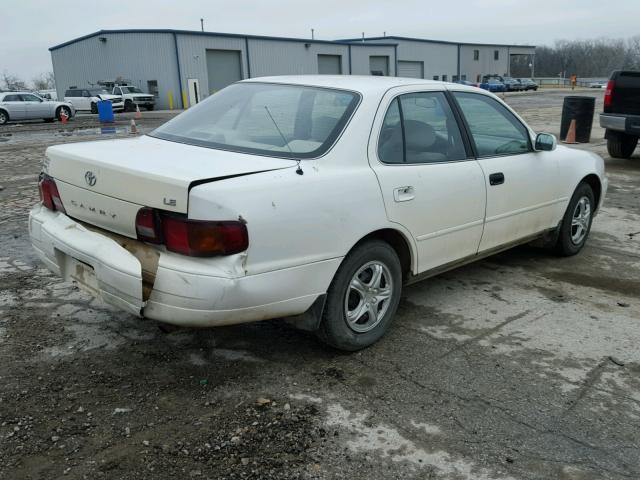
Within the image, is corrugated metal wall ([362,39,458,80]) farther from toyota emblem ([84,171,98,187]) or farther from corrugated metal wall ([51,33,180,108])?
toyota emblem ([84,171,98,187])

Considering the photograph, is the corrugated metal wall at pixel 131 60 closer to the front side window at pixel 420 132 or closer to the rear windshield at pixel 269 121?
the rear windshield at pixel 269 121

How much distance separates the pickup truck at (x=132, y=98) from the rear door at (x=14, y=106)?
8.18 m

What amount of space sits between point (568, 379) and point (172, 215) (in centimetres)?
230

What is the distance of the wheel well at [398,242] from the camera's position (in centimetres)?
356

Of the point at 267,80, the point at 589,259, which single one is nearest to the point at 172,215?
the point at 267,80

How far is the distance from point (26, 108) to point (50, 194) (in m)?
25.3

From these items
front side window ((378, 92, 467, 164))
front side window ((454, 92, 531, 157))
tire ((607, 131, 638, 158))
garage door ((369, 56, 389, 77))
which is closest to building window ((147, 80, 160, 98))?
garage door ((369, 56, 389, 77))

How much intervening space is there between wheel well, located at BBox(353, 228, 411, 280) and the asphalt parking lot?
1.45 feet

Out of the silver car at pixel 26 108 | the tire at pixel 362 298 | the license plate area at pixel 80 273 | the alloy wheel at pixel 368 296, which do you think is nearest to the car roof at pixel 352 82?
the tire at pixel 362 298

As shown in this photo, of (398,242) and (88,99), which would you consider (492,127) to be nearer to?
(398,242)

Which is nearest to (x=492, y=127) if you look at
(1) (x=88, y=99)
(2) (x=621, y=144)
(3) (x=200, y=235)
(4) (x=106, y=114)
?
(3) (x=200, y=235)

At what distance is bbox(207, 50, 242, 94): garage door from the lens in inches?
1634

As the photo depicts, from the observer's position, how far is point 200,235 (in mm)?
2799

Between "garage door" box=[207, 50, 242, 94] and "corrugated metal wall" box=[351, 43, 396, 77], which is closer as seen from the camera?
"garage door" box=[207, 50, 242, 94]
